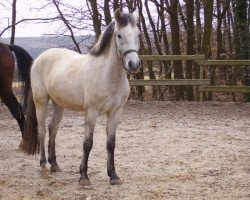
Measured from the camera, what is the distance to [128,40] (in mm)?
4305

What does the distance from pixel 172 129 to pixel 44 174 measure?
3.55 meters

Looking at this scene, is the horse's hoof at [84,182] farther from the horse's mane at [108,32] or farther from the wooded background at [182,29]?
the wooded background at [182,29]

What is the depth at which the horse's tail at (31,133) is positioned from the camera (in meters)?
5.63

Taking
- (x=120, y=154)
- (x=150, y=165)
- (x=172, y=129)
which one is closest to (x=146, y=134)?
(x=172, y=129)

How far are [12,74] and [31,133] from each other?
1.95 meters

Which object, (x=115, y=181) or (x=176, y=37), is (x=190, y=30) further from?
(x=115, y=181)

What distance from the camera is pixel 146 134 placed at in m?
7.82

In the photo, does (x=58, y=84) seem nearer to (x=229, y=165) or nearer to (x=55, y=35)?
(x=229, y=165)

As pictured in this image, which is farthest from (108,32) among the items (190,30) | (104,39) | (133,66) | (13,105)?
(190,30)

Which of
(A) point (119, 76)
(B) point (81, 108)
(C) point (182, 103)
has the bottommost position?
(C) point (182, 103)

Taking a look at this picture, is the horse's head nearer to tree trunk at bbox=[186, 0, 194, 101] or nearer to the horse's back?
the horse's back

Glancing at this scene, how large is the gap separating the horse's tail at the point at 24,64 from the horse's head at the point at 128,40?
2999mm

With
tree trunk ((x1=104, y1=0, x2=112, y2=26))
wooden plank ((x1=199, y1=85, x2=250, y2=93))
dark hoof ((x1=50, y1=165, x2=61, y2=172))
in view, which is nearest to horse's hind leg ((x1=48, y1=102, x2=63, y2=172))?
dark hoof ((x1=50, y1=165, x2=61, y2=172))

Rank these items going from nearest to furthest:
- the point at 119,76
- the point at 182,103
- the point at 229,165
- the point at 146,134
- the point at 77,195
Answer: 1. the point at 77,195
2. the point at 119,76
3. the point at 229,165
4. the point at 146,134
5. the point at 182,103
